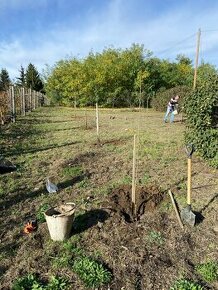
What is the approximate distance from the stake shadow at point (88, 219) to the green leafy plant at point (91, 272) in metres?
0.69

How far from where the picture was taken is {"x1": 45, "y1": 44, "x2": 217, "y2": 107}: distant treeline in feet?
106

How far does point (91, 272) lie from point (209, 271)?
1.26 metres

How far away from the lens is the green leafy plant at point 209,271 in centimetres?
310

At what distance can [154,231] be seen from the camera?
13.1 feet

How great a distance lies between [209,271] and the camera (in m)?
3.18

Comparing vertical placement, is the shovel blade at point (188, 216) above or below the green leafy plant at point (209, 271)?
above

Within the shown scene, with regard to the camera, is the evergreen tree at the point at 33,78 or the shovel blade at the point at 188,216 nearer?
the shovel blade at the point at 188,216

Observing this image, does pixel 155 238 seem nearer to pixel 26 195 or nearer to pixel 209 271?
pixel 209 271

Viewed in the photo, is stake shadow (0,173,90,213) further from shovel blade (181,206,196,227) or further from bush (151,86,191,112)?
bush (151,86,191,112)

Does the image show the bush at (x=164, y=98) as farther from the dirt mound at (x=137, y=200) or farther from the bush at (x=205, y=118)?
the dirt mound at (x=137, y=200)

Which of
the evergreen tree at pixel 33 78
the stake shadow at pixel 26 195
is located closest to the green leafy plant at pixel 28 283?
the stake shadow at pixel 26 195

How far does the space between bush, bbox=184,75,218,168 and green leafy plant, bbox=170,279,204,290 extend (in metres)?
3.97

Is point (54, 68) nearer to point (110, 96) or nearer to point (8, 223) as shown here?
point (110, 96)

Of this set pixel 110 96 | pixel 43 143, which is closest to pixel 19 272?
pixel 43 143
